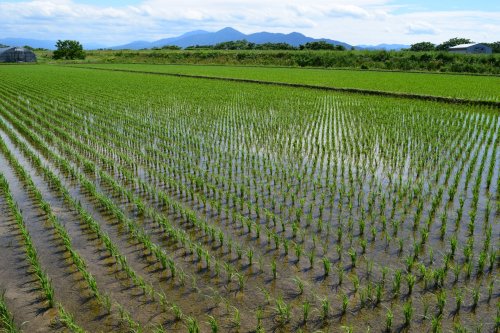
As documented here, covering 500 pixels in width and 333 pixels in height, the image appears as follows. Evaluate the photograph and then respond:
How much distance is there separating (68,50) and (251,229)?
65.6m

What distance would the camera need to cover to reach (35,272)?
438 centimetres

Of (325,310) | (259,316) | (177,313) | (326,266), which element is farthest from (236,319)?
(326,266)

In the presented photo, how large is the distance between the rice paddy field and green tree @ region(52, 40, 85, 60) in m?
57.0

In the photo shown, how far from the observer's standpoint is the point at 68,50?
6219cm

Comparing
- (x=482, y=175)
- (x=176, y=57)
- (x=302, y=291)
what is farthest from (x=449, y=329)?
(x=176, y=57)

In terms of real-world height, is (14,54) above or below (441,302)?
above

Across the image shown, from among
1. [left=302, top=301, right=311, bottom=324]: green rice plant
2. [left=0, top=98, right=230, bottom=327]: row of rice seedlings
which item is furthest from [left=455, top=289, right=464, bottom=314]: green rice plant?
[left=0, top=98, right=230, bottom=327]: row of rice seedlings

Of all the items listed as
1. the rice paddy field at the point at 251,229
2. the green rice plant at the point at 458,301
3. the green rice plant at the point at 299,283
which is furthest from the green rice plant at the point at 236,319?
the green rice plant at the point at 458,301

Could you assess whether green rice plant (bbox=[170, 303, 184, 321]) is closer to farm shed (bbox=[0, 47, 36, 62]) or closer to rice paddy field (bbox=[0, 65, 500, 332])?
rice paddy field (bbox=[0, 65, 500, 332])

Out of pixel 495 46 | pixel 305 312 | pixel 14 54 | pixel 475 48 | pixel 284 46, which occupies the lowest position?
pixel 305 312

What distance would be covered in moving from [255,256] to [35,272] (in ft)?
7.71

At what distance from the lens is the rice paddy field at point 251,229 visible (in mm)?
3721

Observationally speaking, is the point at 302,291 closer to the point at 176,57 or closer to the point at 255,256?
the point at 255,256

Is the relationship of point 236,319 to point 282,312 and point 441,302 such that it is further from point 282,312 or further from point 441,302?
point 441,302
